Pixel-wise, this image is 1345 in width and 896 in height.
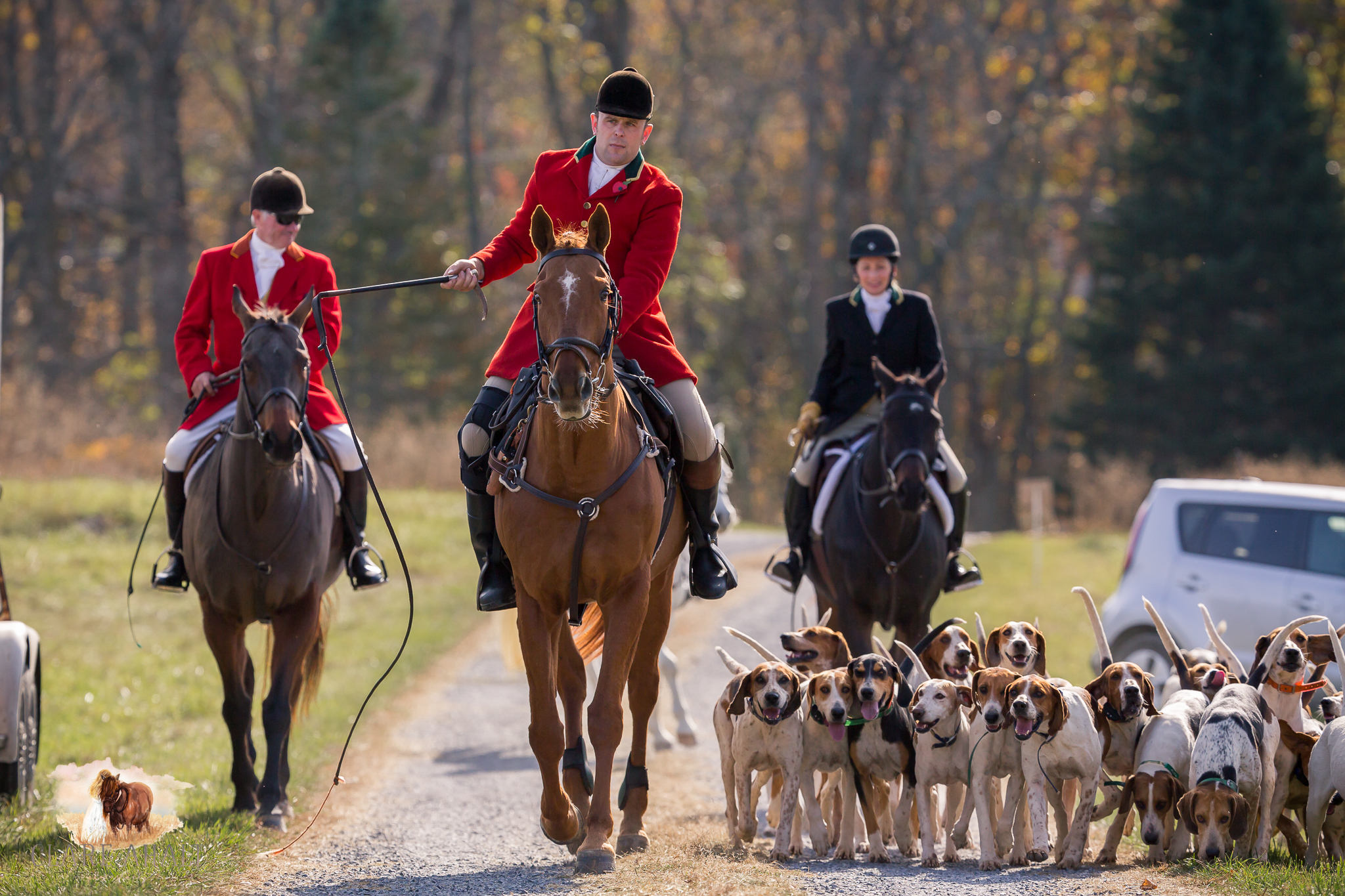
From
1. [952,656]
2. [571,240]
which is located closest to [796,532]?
[952,656]

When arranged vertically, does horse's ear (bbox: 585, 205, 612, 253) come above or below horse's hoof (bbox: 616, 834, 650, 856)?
above

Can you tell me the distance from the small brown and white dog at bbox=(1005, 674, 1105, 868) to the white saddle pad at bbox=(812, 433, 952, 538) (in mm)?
2377

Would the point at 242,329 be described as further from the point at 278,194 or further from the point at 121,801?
the point at 121,801

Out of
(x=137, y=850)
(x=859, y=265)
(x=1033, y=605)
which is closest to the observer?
(x=137, y=850)

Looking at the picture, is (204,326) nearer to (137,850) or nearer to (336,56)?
(137,850)

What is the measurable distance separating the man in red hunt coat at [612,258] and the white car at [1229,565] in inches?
238

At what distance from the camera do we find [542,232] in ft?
19.9

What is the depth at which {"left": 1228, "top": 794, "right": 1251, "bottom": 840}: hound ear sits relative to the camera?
20.4ft

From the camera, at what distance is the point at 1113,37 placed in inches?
1444

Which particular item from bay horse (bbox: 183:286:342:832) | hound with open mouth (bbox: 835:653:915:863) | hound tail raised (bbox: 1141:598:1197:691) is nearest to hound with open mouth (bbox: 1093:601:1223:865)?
hound tail raised (bbox: 1141:598:1197:691)

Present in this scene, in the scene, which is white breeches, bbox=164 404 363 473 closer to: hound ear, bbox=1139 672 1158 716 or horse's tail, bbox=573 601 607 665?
horse's tail, bbox=573 601 607 665

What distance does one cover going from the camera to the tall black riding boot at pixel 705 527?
7.23 meters

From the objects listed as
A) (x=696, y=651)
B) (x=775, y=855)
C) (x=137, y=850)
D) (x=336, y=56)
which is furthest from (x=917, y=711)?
(x=336, y=56)

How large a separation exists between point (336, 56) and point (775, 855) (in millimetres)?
32395
